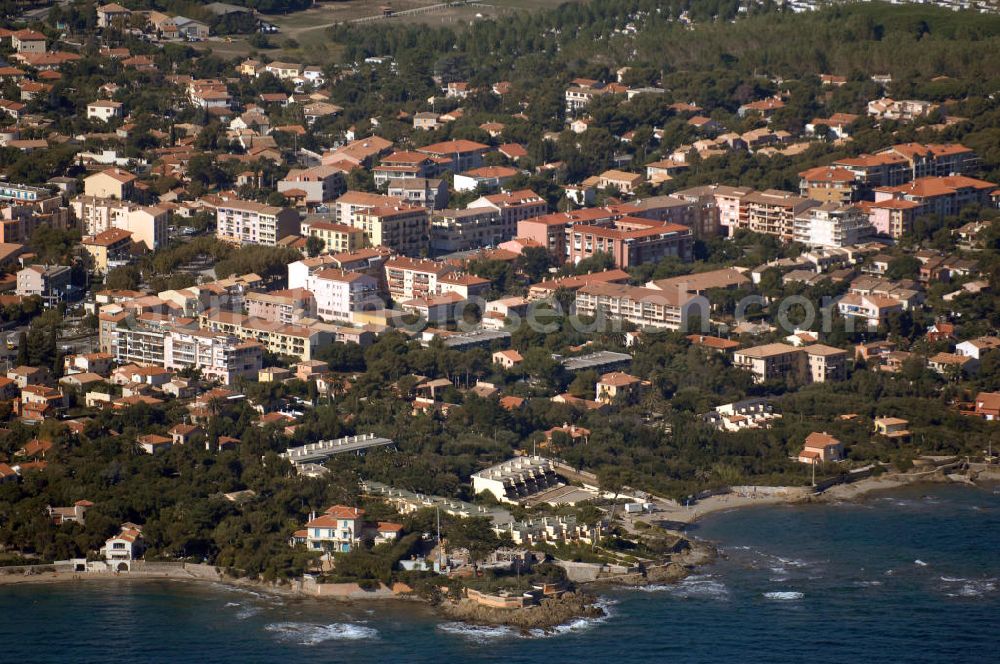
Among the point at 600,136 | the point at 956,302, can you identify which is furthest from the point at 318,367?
the point at 600,136

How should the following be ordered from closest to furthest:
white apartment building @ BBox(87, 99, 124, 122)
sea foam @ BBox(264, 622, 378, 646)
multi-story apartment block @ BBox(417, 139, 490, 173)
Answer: sea foam @ BBox(264, 622, 378, 646)
multi-story apartment block @ BBox(417, 139, 490, 173)
white apartment building @ BBox(87, 99, 124, 122)

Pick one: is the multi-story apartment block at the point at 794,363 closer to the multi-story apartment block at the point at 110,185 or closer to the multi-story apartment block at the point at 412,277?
the multi-story apartment block at the point at 412,277

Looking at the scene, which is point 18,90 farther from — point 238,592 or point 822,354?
point 238,592

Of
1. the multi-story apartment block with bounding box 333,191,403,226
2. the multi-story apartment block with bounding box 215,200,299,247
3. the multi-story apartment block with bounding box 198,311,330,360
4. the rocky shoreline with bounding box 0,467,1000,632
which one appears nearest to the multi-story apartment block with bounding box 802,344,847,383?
the rocky shoreline with bounding box 0,467,1000,632

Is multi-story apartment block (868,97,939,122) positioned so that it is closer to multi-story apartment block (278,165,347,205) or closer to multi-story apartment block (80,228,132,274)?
multi-story apartment block (278,165,347,205)

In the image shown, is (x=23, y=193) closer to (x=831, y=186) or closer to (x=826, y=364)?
(x=831, y=186)
